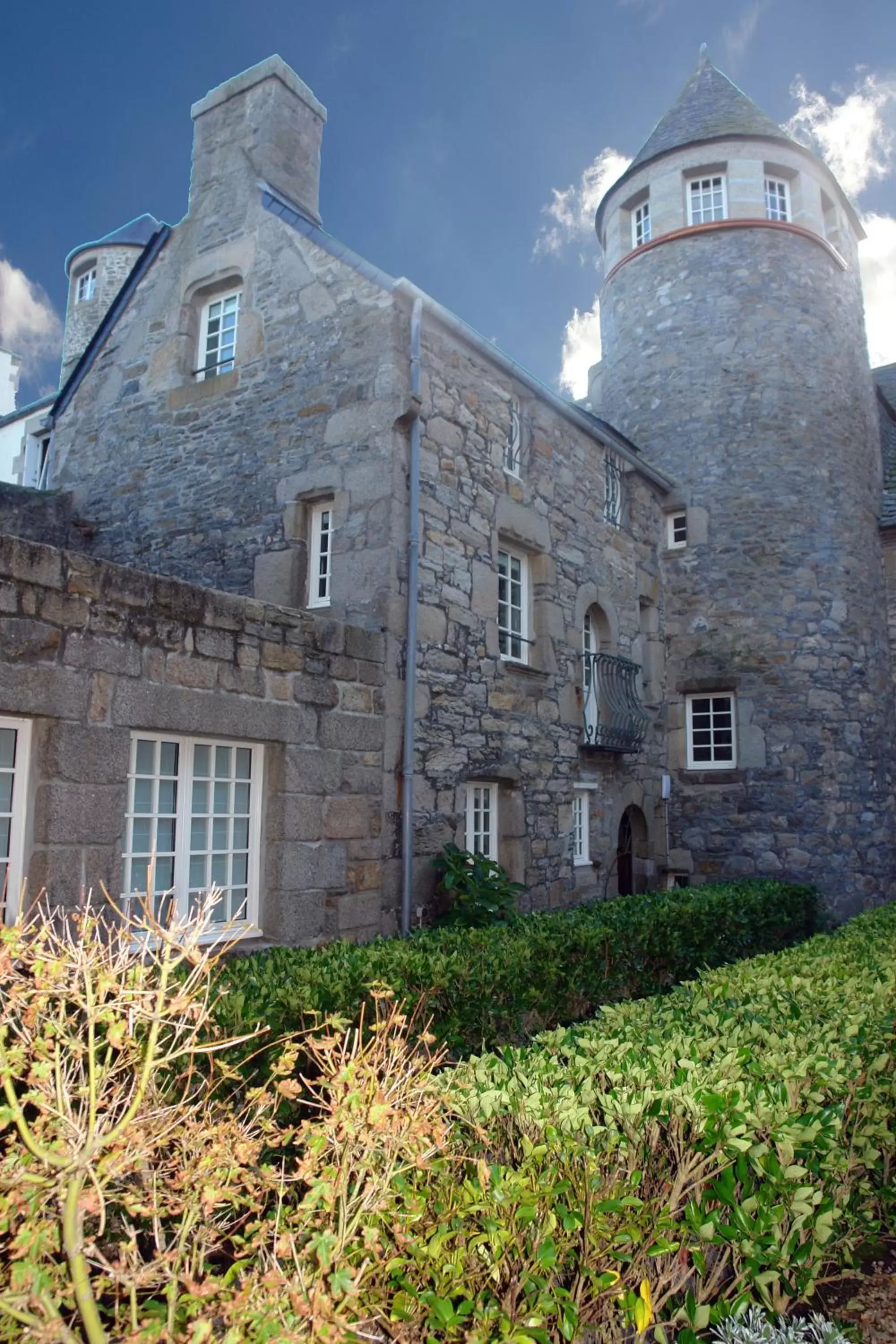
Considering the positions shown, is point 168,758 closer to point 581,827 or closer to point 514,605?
point 514,605

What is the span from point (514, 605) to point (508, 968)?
482 cm

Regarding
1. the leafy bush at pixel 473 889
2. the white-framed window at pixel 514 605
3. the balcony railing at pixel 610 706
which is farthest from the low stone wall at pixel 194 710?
the balcony railing at pixel 610 706

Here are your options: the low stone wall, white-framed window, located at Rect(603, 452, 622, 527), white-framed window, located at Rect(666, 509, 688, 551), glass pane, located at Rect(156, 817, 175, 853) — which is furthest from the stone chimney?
glass pane, located at Rect(156, 817, 175, 853)

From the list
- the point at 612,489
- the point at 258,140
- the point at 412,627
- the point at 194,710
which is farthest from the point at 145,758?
the point at 612,489

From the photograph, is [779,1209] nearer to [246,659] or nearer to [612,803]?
[246,659]

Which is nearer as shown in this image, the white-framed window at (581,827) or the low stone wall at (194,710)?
the low stone wall at (194,710)

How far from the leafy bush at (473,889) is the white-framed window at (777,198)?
11.0 m

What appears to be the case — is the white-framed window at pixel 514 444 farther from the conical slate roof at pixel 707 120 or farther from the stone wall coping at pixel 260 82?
the conical slate roof at pixel 707 120

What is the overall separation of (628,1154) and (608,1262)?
29 centimetres

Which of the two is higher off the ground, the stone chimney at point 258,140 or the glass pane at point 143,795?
the stone chimney at point 258,140

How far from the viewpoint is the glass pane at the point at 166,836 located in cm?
626

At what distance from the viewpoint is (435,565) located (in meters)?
8.47

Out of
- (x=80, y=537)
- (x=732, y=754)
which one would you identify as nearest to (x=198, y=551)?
(x=80, y=537)

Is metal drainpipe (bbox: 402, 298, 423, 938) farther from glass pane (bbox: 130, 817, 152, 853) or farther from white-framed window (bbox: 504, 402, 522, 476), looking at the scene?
glass pane (bbox: 130, 817, 152, 853)
